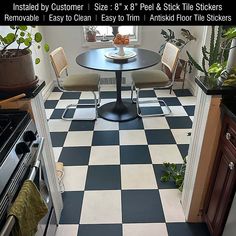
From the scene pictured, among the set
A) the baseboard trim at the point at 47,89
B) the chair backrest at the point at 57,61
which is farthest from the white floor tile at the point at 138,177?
the baseboard trim at the point at 47,89

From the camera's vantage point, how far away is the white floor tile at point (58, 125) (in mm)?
2502

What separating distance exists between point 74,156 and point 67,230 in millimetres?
741

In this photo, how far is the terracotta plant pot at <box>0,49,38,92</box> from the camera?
105 cm

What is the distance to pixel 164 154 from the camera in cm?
210

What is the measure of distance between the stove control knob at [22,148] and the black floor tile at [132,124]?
162 cm

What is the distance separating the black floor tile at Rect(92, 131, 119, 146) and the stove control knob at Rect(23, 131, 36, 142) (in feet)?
4.09

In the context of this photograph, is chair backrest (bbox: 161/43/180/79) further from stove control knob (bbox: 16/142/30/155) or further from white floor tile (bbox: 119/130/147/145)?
stove control knob (bbox: 16/142/30/155)

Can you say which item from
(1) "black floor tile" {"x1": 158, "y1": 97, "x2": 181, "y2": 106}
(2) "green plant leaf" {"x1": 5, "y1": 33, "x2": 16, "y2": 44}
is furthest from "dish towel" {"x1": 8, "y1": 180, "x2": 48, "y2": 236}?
(1) "black floor tile" {"x1": 158, "y1": 97, "x2": 181, "y2": 106}

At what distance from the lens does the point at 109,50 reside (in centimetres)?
273

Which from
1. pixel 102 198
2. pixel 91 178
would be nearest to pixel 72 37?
pixel 91 178

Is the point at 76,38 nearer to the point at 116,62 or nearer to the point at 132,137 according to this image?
the point at 116,62

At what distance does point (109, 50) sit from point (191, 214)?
6.43ft

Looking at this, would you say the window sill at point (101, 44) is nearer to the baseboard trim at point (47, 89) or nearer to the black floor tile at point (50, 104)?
the baseboard trim at point (47, 89)

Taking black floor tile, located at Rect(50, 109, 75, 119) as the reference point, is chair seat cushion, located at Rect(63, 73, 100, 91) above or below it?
above
